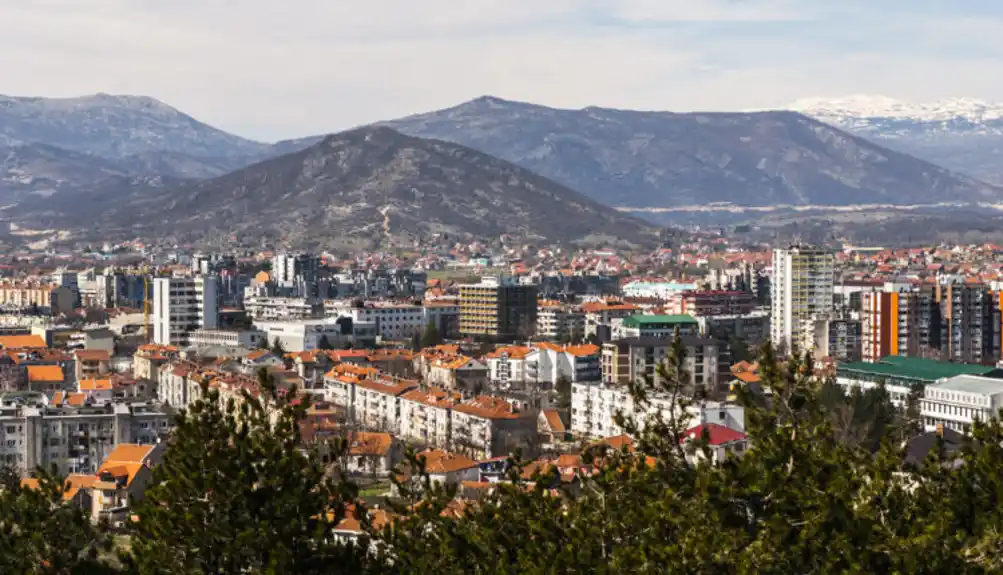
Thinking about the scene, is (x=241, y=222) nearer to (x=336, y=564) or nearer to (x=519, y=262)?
(x=519, y=262)

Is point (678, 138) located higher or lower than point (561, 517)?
higher

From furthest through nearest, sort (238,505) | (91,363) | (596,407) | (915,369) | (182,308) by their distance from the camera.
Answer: (182,308)
(91,363)
(915,369)
(596,407)
(238,505)

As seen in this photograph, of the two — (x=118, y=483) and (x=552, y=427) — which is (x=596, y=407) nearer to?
(x=552, y=427)

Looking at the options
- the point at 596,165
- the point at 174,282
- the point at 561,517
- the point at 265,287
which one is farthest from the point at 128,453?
the point at 596,165

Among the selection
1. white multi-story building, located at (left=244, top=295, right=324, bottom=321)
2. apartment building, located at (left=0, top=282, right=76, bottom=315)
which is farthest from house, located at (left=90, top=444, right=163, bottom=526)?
apartment building, located at (left=0, top=282, right=76, bottom=315)

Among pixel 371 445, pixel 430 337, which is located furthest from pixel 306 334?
pixel 371 445

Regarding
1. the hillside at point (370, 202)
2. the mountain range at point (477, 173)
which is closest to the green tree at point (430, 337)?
the hillside at point (370, 202)

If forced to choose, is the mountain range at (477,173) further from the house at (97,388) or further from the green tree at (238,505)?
the green tree at (238,505)

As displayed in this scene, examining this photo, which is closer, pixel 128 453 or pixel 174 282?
pixel 128 453
